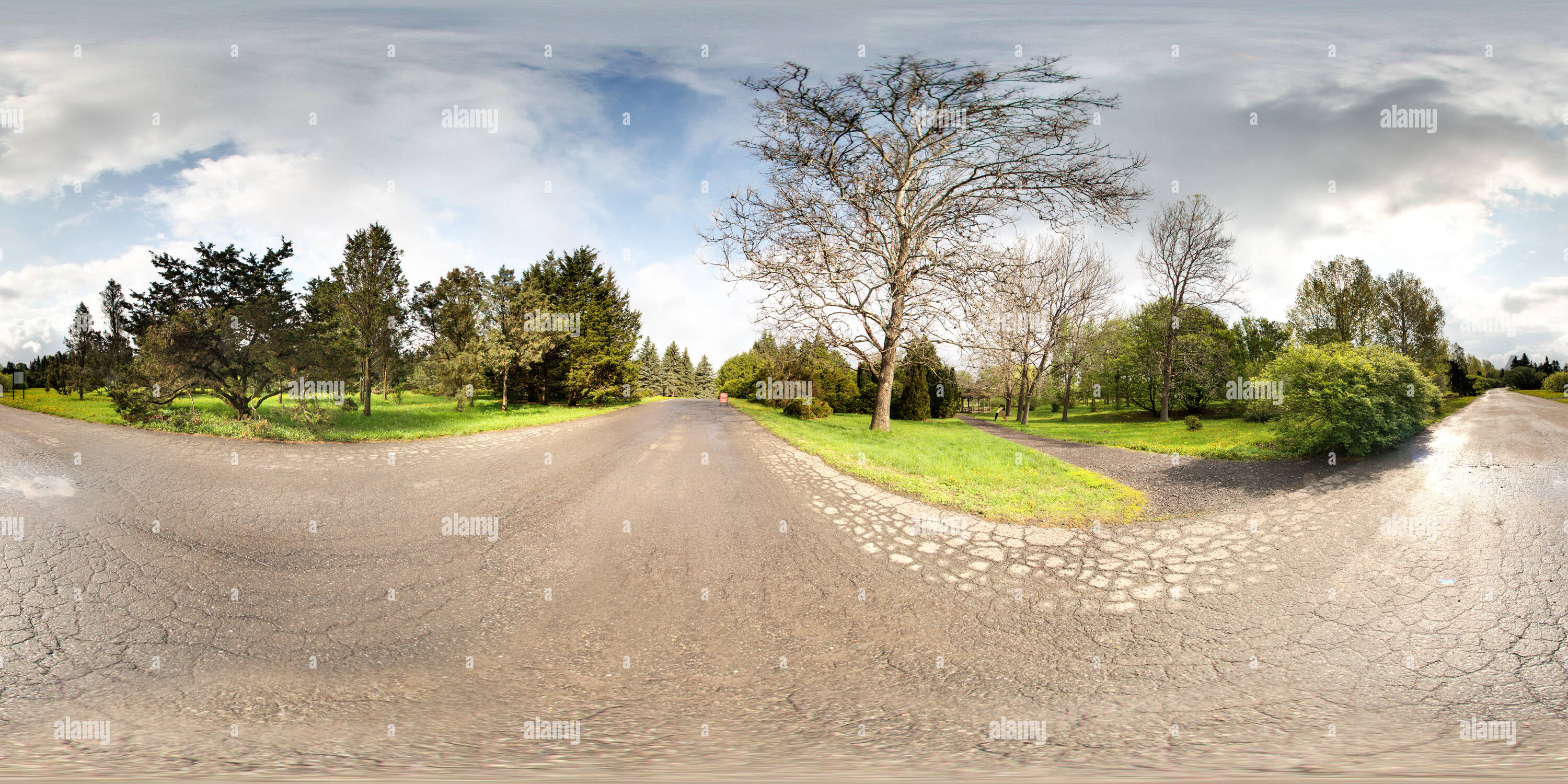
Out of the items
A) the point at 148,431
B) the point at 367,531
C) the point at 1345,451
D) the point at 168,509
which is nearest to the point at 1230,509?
the point at 1345,451

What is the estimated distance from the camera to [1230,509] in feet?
15.0

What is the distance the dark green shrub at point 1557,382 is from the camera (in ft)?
27.5

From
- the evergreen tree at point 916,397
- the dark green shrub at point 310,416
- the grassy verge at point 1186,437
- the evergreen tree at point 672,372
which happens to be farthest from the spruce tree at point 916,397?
the evergreen tree at point 672,372

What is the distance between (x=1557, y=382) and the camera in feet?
29.4

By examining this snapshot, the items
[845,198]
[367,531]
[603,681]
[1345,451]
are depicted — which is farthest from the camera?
[845,198]

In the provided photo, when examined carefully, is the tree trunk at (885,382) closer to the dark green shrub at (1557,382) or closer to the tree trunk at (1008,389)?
the dark green shrub at (1557,382)

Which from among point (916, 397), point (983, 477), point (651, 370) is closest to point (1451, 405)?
point (983, 477)

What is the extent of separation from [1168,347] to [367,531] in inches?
930

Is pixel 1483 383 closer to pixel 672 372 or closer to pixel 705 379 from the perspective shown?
pixel 672 372

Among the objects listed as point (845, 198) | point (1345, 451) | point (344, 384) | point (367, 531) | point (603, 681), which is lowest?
point (603, 681)

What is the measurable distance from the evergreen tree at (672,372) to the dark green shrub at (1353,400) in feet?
186

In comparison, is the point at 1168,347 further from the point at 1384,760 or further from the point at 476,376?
the point at 476,376

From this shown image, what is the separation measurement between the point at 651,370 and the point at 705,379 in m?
11.4

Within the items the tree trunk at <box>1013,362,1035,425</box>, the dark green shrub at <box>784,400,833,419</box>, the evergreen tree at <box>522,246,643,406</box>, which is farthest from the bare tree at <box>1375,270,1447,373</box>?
the evergreen tree at <box>522,246,643,406</box>
